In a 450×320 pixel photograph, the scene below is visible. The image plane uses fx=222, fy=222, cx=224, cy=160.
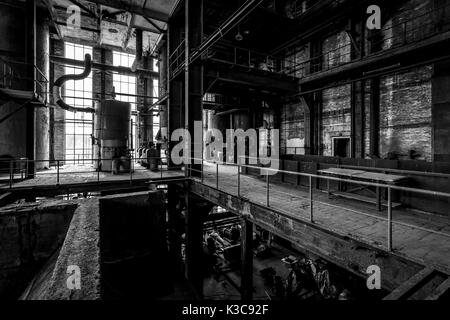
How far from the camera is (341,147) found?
10.6m

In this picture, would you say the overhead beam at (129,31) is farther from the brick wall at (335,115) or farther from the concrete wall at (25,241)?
the concrete wall at (25,241)

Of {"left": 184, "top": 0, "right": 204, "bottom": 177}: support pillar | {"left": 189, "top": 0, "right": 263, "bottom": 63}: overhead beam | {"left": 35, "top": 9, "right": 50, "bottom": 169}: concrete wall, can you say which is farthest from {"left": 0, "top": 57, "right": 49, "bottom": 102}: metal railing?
{"left": 189, "top": 0, "right": 263, "bottom": 63}: overhead beam

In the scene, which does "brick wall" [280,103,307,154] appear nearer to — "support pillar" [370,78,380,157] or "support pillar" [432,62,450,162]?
"support pillar" [370,78,380,157]

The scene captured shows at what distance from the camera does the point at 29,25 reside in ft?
32.2

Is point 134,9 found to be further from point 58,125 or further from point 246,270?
point 58,125

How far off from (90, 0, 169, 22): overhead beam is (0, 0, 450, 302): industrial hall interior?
7 centimetres

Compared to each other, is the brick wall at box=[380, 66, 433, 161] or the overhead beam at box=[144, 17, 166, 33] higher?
the overhead beam at box=[144, 17, 166, 33]

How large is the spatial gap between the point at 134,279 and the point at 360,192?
7622 millimetres

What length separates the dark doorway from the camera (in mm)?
10320

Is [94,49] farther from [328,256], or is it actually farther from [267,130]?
[328,256]

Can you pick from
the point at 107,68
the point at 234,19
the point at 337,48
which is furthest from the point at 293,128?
the point at 107,68

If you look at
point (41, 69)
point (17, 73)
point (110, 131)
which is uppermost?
point (41, 69)

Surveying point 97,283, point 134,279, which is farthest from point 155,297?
point 97,283

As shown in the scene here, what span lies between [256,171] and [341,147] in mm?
4207
